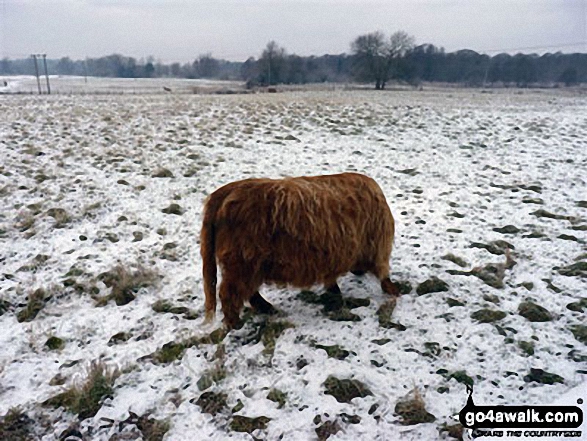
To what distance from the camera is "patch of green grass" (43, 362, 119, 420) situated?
2812mm

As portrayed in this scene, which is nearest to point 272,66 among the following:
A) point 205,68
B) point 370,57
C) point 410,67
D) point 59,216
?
point 370,57

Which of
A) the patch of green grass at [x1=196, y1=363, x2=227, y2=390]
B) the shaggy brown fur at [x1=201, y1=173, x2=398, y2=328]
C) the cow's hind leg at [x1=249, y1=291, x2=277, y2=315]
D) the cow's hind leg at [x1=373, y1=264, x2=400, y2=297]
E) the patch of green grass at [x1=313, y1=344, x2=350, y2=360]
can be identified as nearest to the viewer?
the patch of green grass at [x1=196, y1=363, x2=227, y2=390]

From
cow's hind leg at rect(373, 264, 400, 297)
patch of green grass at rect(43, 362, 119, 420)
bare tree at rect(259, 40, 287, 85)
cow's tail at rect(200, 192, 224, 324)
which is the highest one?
bare tree at rect(259, 40, 287, 85)

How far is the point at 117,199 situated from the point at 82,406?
4729 millimetres

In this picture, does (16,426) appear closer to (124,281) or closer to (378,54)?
(124,281)

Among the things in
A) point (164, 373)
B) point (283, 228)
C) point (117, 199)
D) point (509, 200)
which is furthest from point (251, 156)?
point (164, 373)

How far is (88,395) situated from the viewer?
2896 millimetres

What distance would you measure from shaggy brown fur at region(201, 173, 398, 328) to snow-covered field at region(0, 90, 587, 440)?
454 mm

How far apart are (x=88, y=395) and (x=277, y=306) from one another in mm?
1889

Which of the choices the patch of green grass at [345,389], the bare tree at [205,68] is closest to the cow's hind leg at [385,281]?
the patch of green grass at [345,389]

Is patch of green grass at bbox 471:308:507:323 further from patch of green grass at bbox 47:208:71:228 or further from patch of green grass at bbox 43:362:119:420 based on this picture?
patch of green grass at bbox 47:208:71:228

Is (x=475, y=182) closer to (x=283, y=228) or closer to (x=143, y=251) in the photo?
(x=283, y=228)

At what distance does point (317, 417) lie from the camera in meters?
2.69

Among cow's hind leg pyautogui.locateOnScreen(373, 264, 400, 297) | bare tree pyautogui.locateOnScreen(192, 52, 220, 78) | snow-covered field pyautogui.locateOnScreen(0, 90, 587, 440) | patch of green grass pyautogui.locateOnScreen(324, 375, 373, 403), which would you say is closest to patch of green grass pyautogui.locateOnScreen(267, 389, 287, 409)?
snow-covered field pyautogui.locateOnScreen(0, 90, 587, 440)
